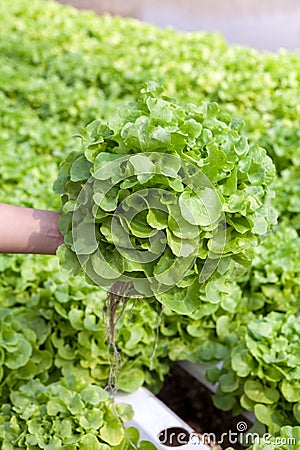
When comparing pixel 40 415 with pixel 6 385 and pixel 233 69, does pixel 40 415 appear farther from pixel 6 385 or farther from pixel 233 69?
pixel 233 69

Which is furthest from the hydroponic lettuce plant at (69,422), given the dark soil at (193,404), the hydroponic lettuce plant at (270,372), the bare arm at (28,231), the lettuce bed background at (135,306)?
the dark soil at (193,404)

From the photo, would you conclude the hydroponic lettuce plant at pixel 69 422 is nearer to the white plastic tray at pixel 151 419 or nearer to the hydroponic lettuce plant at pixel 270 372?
the white plastic tray at pixel 151 419

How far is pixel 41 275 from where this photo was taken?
8.63 ft

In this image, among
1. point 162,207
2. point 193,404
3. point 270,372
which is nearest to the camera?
point 162,207

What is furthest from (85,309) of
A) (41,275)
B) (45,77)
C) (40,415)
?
(45,77)

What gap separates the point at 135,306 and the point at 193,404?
0.86 metres

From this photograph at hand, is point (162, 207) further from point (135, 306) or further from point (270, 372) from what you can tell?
point (270, 372)

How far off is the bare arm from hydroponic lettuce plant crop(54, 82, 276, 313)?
0.45ft

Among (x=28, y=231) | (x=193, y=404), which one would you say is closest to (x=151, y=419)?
(x=193, y=404)

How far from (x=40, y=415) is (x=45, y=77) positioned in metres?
3.96

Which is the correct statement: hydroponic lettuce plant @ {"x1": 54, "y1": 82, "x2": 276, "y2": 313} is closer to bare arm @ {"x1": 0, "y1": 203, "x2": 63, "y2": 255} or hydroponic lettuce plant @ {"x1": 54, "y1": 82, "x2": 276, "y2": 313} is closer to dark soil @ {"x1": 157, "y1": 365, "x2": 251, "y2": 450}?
bare arm @ {"x1": 0, "y1": 203, "x2": 63, "y2": 255}

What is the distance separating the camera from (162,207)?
4.90 ft

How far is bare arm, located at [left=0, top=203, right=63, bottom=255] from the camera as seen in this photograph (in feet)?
5.72

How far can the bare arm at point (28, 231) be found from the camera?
1.74 meters
